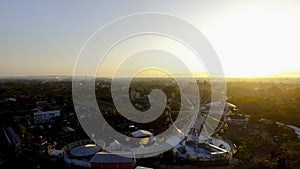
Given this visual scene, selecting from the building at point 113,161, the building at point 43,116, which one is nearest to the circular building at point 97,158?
the building at point 113,161

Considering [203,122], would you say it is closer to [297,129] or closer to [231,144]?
[231,144]

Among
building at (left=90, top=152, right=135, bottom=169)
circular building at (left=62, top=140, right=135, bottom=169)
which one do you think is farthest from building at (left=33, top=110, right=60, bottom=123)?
building at (left=90, top=152, right=135, bottom=169)

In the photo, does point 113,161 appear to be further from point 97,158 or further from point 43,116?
point 43,116

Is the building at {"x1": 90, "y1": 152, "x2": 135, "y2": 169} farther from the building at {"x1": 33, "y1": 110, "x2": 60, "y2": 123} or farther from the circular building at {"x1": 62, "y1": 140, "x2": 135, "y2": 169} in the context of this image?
the building at {"x1": 33, "y1": 110, "x2": 60, "y2": 123}

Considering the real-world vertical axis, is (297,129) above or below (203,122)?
below

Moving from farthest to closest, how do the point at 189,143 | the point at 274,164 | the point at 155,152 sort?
the point at 189,143 → the point at 155,152 → the point at 274,164

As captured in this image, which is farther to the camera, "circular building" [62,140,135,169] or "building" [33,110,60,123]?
"building" [33,110,60,123]

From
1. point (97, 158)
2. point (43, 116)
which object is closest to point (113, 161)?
point (97, 158)

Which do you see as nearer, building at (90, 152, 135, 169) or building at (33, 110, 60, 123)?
building at (90, 152, 135, 169)

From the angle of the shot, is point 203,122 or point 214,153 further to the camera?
point 203,122

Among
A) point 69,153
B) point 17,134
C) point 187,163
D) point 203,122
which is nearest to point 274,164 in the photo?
point 187,163

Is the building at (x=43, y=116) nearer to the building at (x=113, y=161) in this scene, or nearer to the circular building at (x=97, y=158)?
the circular building at (x=97, y=158)
